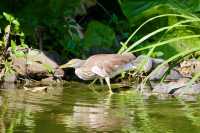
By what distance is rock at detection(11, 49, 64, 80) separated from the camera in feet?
23.2

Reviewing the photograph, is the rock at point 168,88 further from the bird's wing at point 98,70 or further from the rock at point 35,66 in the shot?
the rock at point 35,66

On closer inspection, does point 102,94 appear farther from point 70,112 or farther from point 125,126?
point 125,126

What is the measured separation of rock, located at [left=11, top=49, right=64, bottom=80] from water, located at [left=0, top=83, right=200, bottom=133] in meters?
0.81

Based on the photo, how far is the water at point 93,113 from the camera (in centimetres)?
420

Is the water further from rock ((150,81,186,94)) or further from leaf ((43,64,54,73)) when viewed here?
leaf ((43,64,54,73))

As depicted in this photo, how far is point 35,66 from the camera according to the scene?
7172mm

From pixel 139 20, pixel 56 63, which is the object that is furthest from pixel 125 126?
pixel 139 20

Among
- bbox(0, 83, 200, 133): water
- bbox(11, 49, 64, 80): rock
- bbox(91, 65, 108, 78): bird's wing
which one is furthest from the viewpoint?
bbox(11, 49, 64, 80): rock

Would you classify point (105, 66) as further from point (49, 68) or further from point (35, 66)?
point (35, 66)

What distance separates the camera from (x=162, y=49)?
8.13 meters

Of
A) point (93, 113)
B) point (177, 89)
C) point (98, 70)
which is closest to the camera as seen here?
point (93, 113)

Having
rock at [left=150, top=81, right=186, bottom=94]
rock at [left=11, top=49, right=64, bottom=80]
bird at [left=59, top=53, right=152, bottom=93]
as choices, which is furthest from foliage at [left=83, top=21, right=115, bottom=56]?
rock at [left=150, top=81, right=186, bottom=94]

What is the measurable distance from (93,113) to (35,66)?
8.16ft

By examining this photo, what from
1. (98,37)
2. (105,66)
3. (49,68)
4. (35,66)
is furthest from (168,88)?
(98,37)
